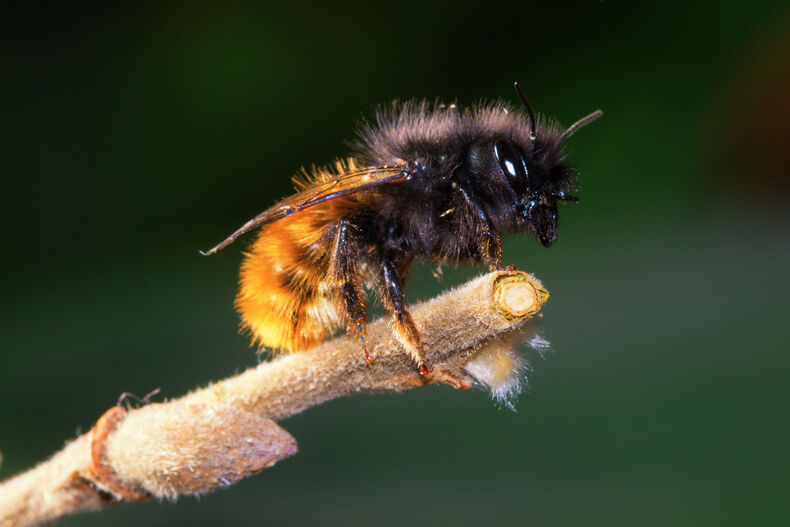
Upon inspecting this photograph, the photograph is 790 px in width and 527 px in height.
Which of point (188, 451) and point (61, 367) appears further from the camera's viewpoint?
point (61, 367)

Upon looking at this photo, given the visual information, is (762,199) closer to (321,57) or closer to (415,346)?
(321,57)

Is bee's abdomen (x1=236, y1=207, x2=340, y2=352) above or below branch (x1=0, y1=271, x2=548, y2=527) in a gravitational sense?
above

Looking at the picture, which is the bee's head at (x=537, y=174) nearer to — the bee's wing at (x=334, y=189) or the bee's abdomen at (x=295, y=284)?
the bee's wing at (x=334, y=189)

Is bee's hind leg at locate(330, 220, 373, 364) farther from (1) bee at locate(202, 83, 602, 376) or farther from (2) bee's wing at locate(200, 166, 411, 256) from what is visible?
(2) bee's wing at locate(200, 166, 411, 256)

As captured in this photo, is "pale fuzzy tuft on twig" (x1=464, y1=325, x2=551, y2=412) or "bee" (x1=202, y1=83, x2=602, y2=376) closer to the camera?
"pale fuzzy tuft on twig" (x1=464, y1=325, x2=551, y2=412)

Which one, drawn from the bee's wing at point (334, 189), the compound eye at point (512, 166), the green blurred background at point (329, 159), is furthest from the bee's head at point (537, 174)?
the green blurred background at point (329, 159)

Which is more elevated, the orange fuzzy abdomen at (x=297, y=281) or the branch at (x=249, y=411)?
the orange fuzzy abdomen at (x=297, y=281)

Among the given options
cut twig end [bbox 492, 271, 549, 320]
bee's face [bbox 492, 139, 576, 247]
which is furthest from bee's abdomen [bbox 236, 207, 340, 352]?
cut twig end [bbox 492, 271, 549, 320]

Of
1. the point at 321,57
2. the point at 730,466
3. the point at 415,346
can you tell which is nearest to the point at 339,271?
the point at 415,346
